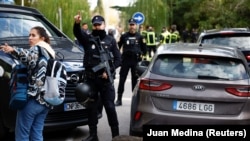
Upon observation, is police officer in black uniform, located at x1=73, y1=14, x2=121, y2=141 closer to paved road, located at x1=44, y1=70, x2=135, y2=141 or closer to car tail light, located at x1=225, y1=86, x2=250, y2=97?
paved road, located at x1=44, y1=70, x2=135, y2=141

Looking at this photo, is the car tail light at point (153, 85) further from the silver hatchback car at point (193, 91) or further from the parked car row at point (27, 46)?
the parked car row at point (27, 46)

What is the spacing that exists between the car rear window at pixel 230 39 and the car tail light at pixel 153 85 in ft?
13.7

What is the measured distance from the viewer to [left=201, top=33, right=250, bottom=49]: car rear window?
991 cm

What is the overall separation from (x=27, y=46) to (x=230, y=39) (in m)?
4.52

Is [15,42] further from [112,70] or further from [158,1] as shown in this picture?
[158,1]

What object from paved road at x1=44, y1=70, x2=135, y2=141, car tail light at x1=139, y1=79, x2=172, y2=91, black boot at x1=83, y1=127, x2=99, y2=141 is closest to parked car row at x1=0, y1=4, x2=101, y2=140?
black boot at x1=83, y1=127, x2=99, y2=141

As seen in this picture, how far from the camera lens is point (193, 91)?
18.9 ft

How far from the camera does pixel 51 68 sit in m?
5.24

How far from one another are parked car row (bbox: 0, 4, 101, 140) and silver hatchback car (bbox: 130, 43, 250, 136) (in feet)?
3.64

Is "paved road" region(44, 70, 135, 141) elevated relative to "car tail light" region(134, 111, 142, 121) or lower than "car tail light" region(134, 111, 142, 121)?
lower

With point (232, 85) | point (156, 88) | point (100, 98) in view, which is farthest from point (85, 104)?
point (232, 85)

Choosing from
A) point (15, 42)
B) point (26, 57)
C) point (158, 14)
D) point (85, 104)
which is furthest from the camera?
point (158, 14)

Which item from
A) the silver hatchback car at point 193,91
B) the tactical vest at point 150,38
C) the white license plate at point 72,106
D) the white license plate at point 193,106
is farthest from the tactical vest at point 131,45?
the tactical vest at point 150,38

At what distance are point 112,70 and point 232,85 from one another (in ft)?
5.77
